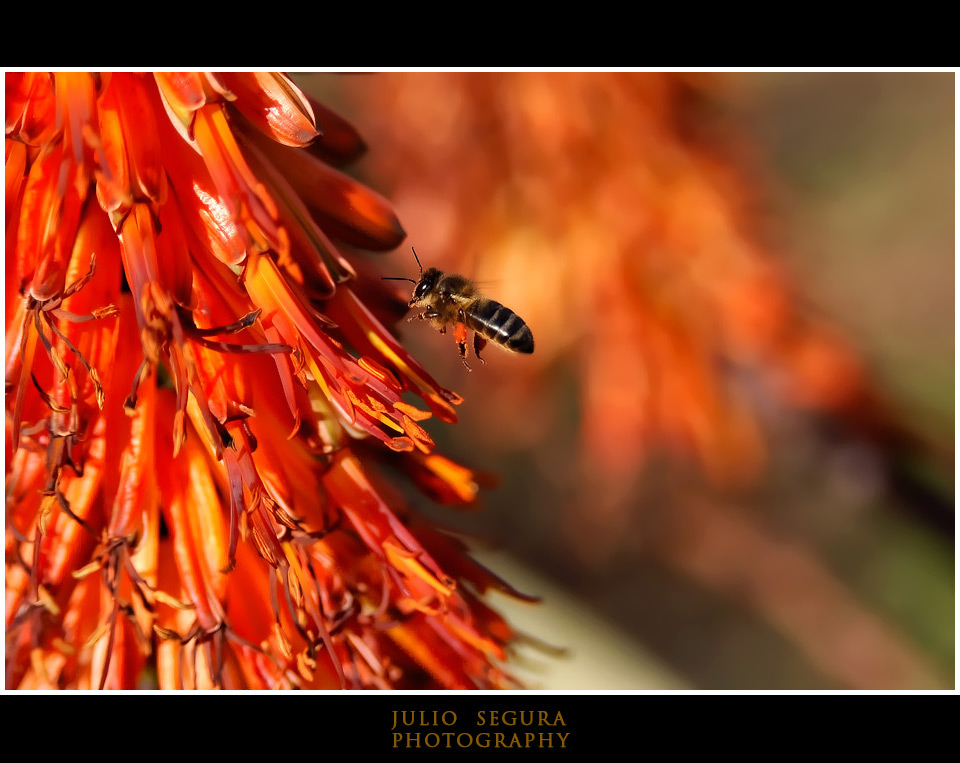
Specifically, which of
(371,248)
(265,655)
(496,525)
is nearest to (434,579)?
(496,525)

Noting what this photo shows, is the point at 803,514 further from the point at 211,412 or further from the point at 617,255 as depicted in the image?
the point at 211,412

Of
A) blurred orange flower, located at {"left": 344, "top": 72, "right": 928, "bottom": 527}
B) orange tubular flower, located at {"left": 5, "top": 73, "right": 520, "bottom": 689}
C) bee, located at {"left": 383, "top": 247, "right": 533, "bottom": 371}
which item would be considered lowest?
orange tubular flower, located at {"left": 5, "top": 73, "right": 520, "bottom": 689}

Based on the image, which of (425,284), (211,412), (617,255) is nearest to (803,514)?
(617,255)

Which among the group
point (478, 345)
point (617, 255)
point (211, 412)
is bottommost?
point (211, 412)

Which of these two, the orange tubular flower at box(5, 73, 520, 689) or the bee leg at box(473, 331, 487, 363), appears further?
the bee leg at box(473, 331, 487, 363)

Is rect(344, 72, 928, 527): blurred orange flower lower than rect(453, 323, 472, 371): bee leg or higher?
higher
